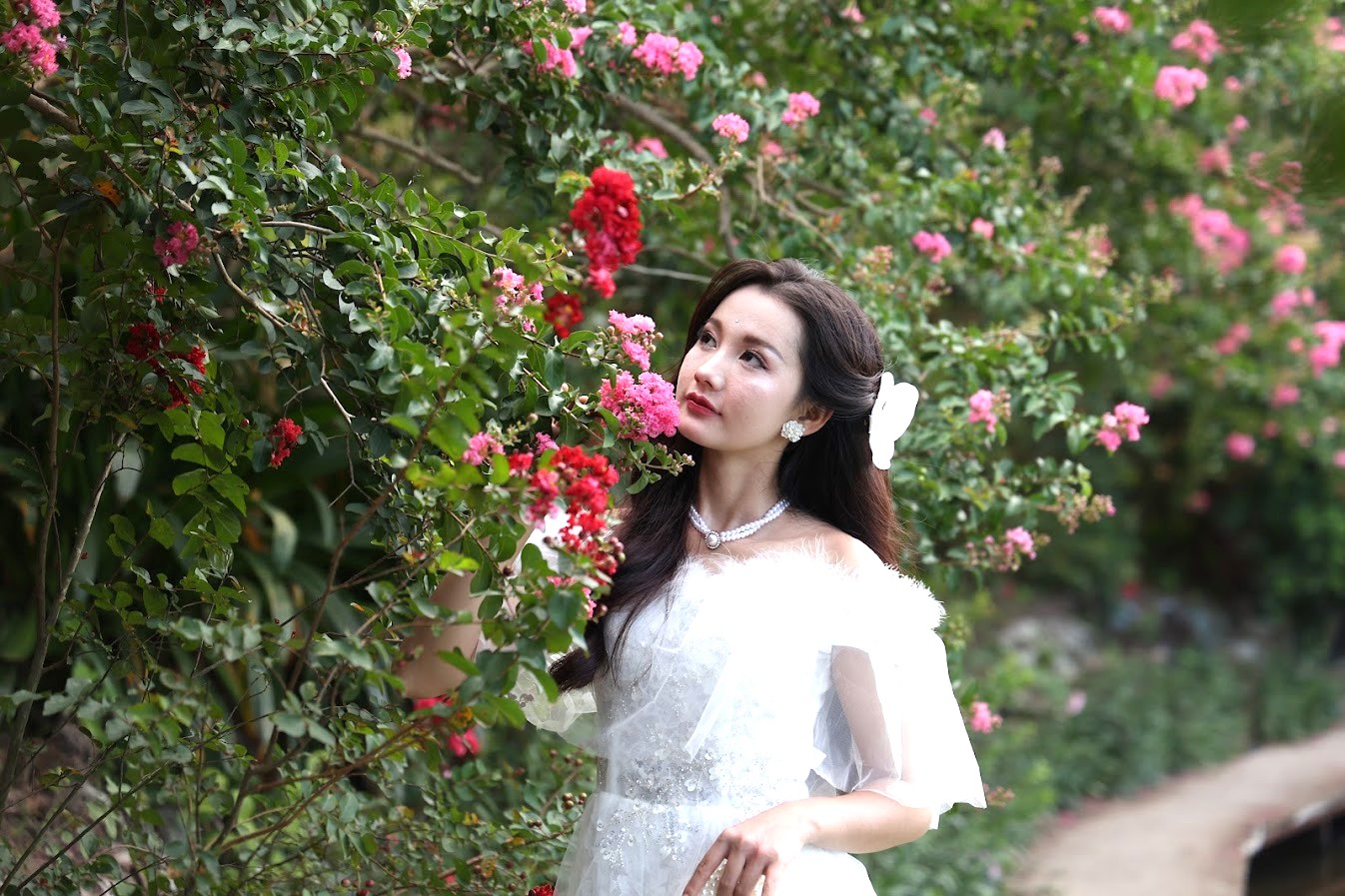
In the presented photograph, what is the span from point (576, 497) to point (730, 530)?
0.68 metres

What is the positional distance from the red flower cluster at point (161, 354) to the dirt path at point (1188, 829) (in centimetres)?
379

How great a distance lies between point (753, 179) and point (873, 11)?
25.8 inches

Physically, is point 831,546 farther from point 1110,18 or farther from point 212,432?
point 1110,18

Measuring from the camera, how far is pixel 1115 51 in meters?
3.35

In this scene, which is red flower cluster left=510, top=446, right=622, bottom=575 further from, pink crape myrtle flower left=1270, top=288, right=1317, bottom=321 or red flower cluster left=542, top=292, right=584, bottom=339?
pink crape myrtle flower left=1270, top=288, right=1317, bottom=321

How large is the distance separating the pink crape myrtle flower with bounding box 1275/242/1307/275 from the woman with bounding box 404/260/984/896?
4228 millimetres

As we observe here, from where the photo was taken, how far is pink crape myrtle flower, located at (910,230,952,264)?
289cm

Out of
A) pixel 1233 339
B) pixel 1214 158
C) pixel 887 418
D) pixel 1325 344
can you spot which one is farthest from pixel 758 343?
pixel 1233 339

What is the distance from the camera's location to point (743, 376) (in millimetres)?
1941

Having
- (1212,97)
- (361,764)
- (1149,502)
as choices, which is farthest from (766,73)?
(1149,502)

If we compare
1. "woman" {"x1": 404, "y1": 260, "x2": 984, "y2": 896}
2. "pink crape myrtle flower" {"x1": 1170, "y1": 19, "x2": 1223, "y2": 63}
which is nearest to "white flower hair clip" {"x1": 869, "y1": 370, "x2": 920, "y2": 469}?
"woman" {"x1": 404, "y1": 260, "x2": 984, "y2": 896}

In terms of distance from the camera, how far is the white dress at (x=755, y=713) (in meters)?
1.84

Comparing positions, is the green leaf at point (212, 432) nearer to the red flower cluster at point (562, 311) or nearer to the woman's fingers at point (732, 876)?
the red flower cluster at point (562, 311)

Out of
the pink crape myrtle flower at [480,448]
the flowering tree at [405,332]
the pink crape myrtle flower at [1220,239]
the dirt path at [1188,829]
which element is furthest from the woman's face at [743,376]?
the pink crape myrtle flower at [1220,239]
